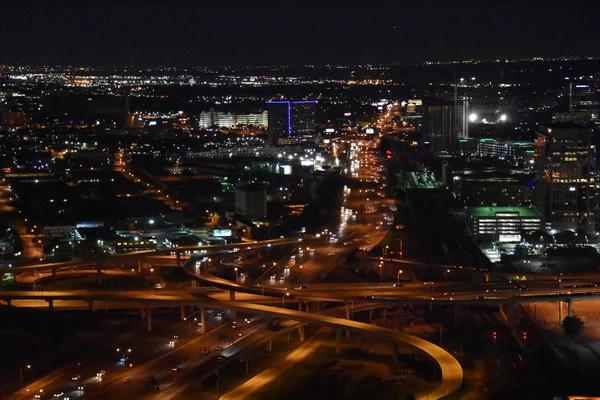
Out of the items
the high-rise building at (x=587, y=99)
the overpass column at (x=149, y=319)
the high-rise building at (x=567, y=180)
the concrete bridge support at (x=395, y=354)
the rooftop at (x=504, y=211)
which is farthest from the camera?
the high-rise building at (x=587, y=99)

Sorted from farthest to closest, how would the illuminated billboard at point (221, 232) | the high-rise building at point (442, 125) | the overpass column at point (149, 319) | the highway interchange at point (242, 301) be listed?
the high-rise building at point (442, 125) → the illuminated billboard at point (221, 232) → the overpass column at point (149, 319) → the highway interchange at point (242, 301)

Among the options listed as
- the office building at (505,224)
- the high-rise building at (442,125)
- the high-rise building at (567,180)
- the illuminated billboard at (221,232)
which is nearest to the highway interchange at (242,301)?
the illuminated billboard at (221,232)

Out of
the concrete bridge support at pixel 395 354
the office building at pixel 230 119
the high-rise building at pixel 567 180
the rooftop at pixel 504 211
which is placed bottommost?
the concrete bridge support at pixel 395 354

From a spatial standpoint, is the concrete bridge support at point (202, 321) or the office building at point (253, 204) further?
the office building at point (253, 204)

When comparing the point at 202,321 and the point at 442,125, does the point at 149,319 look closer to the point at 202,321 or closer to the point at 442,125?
the point at 202,321

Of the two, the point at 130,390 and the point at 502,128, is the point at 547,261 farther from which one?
the point at 502,128

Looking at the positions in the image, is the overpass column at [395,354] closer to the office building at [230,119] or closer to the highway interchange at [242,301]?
the highway interchange at [242,301]

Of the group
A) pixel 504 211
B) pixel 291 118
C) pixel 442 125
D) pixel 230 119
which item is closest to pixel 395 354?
pixel 504 211

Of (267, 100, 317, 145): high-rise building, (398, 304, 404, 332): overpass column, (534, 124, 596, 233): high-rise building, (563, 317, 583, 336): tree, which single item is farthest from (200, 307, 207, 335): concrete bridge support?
(267, 100, 317, 145): high-rise building
